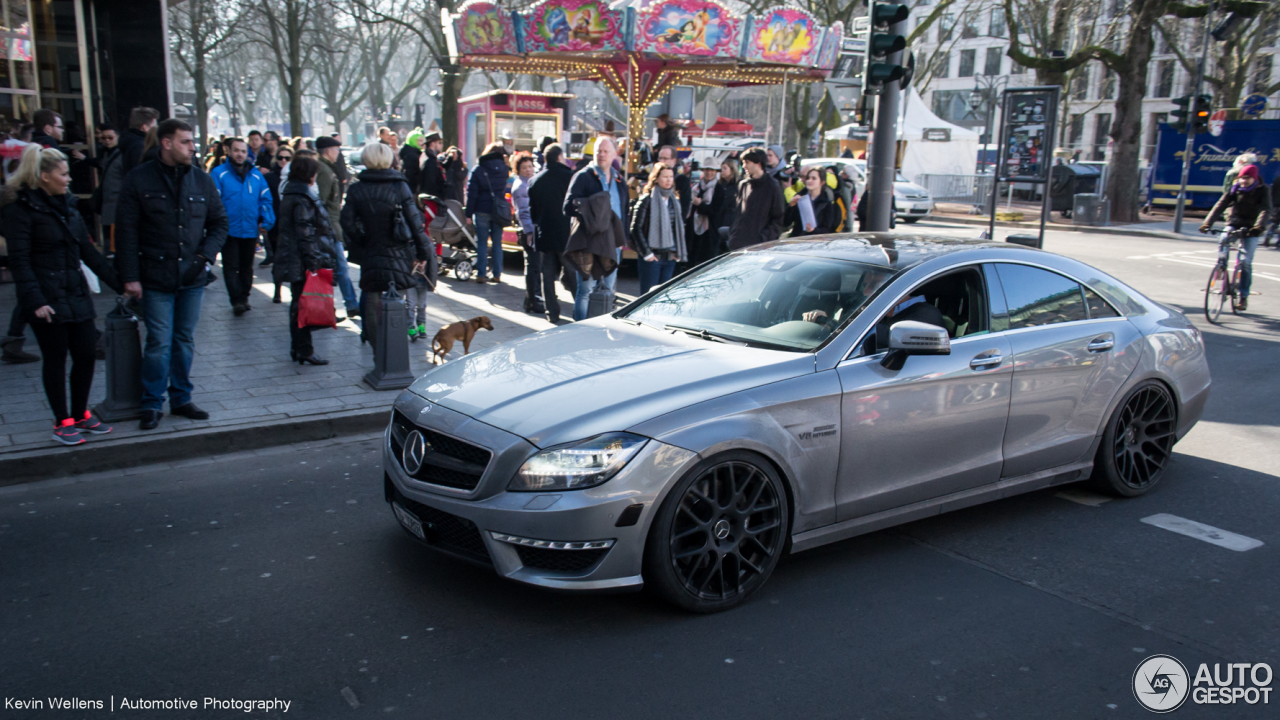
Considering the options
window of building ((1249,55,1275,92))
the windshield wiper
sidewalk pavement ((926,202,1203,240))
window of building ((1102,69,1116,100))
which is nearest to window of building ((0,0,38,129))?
the windshield wiper

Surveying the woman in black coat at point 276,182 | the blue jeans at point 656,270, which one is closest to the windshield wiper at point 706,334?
the blue jeans at point 656,270

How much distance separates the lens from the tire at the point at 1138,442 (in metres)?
5.23

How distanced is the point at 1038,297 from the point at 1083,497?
4.06ft

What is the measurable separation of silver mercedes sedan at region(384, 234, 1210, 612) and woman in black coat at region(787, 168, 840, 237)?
16.3 ft

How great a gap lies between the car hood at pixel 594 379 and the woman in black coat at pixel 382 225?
340cm

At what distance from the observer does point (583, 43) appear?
1422 cm

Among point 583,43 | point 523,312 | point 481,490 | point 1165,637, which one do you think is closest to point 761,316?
point 481,490

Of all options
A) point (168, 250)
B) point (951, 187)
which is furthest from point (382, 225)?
point (951, 187)

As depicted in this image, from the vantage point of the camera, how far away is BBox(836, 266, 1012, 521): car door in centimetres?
416

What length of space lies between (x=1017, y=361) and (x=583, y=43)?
36.0 ft

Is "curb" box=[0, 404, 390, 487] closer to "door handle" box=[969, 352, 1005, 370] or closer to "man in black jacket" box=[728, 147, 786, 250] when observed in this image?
"door handle" box=[969, 352, 1005, 370]

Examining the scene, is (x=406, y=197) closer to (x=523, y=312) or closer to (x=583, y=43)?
(x=523, y=312)

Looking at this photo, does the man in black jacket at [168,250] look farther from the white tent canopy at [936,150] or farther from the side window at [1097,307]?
the white tent canopy at [936,150]

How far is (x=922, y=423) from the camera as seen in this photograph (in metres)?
4.35
